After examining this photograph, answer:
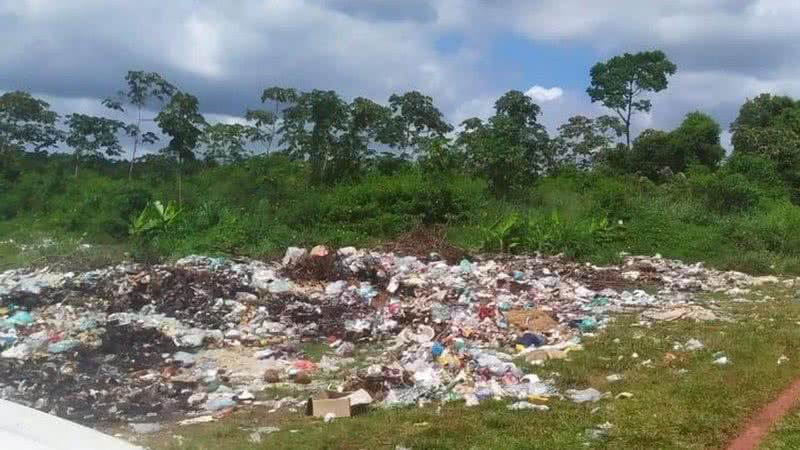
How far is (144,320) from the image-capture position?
9.20 m

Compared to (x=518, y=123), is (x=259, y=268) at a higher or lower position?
lower

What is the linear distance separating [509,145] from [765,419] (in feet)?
48.1

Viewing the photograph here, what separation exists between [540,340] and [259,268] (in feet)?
17.5

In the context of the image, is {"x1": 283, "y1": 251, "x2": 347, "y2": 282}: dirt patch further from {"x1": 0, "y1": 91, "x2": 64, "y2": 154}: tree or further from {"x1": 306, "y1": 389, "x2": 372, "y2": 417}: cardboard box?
{"x1": 0, "y1": 91, "x2": 64, "y2": 154}: tree

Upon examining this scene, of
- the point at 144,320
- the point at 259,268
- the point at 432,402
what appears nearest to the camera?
the point at 432,402

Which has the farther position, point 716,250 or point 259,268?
point 716,250

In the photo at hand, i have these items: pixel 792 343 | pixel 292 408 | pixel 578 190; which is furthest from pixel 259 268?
pixel 578 190

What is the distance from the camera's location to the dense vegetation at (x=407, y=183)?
16.1 m

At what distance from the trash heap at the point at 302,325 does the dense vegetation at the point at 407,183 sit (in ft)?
7.88

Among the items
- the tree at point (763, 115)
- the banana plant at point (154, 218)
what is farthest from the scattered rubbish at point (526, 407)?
the tree at point (763, 115)

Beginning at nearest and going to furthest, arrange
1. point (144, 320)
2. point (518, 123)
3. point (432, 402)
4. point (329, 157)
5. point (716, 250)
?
point (432, 402)
point (144, 320)
point (716, 250)
point (329, 157)
point (518, 123)

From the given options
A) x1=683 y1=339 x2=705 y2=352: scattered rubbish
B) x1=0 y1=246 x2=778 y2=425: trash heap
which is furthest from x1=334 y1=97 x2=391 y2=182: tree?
x1=683 y1=339 x2=705 y2=352: scattered rubbish

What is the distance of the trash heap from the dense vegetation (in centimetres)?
240

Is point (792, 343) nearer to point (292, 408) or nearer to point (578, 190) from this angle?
point (292, 408)
